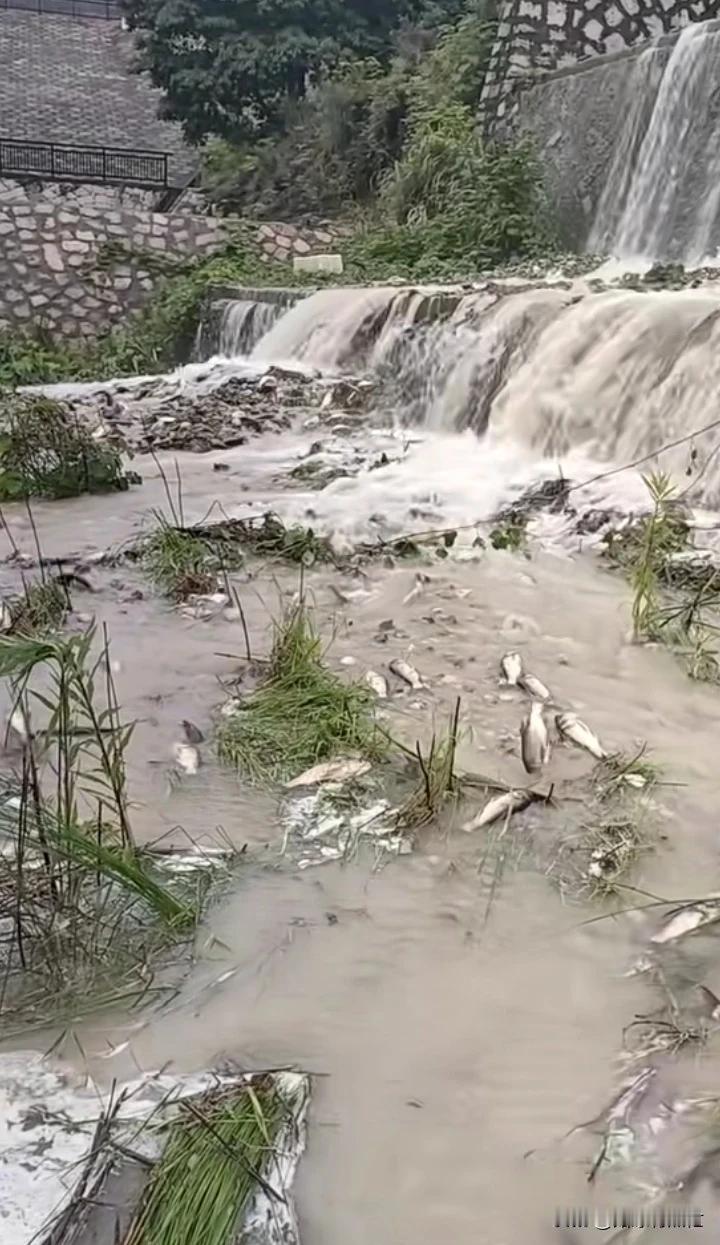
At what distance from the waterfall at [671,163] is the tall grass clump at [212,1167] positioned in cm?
874

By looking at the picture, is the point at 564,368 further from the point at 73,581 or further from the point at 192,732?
the point at 192,732

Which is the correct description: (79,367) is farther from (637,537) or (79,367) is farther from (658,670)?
(658,670)

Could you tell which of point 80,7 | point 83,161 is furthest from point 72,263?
point 80,7

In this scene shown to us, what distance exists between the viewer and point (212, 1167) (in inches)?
49.4

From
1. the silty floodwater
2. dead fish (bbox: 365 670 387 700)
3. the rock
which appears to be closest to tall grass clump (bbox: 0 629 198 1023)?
the silty floodwater

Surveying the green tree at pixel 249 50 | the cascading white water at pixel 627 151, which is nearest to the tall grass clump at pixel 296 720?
the cascading white water at pixel 627 151

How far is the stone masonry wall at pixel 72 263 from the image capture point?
11859mm

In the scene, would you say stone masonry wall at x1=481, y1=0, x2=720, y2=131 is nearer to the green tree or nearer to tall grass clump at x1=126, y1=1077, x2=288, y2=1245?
the green tree

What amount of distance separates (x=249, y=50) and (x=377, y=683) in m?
14.5

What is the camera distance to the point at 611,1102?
4.71 feet

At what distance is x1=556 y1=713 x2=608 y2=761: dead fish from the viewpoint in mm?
2404

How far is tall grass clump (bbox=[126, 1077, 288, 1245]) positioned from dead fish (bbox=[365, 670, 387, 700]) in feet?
4.39

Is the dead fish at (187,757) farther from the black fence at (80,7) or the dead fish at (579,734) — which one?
the black fence at (80,7)

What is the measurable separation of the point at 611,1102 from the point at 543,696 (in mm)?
1343
